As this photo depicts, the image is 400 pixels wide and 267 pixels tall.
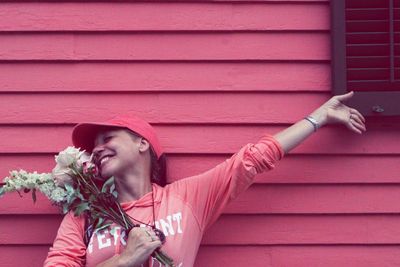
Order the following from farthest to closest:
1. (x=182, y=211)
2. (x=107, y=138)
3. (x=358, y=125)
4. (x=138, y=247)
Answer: (x=358, y=125), (x=107, y=138), (x=182, y=211), (x=138, y=247)

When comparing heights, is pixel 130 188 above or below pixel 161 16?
below

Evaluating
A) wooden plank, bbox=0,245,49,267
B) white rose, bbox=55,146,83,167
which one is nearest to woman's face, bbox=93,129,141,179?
white rose, bbox=55,146,83,167

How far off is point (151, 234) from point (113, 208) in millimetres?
297

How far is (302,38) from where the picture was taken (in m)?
3.71

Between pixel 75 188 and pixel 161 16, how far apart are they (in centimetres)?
116

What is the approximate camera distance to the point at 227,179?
344 centimetres

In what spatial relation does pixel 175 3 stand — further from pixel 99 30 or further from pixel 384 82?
pixel 384 82

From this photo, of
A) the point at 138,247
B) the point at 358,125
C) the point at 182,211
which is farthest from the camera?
the point at 358,125

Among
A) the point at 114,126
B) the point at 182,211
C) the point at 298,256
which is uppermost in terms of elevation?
the point at 114,126

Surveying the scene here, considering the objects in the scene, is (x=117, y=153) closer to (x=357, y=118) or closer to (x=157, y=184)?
(x=157, y=184)

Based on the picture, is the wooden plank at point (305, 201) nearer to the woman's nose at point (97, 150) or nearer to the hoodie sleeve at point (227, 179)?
the hoodie sleeve at point (227, 179)

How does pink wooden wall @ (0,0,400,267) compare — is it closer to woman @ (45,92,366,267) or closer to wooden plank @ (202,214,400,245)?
wooden plank @ (202,214,400,245)

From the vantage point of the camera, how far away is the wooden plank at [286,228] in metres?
3.66

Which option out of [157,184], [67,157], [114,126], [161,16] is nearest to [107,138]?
[114,126]
